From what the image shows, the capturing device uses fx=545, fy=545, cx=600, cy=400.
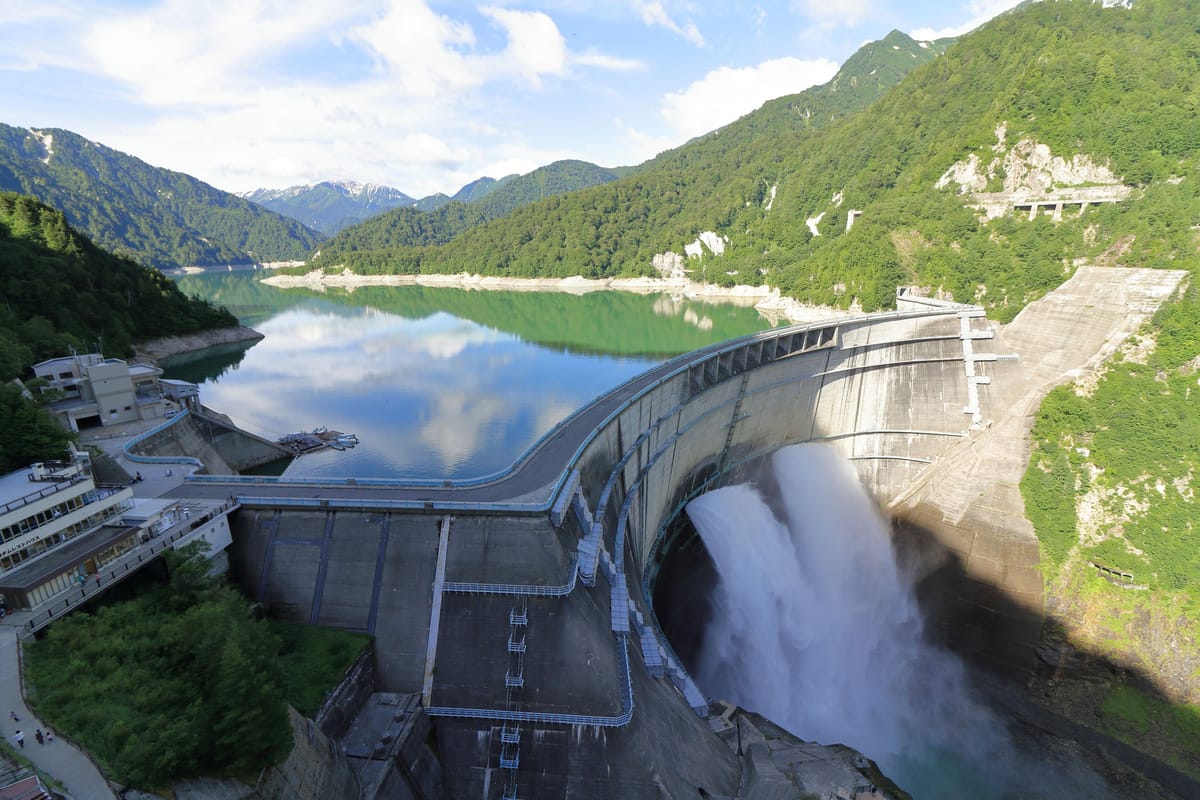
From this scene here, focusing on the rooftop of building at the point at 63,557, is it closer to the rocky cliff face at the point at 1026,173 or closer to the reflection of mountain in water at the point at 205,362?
the reflection of mountain in water at the point at 205,362

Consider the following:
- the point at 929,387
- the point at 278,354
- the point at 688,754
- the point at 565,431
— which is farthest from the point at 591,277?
the point at 688,754

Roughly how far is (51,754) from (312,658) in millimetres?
5114

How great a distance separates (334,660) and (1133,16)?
312 ft

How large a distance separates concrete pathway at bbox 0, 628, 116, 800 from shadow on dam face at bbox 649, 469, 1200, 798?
18.5 metres

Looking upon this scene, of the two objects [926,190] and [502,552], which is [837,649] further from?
[926,190]

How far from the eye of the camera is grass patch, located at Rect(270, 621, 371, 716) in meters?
11.8

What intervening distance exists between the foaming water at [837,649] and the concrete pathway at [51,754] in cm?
1884

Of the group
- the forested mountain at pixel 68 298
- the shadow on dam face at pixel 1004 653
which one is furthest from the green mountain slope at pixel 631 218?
the shadow on dam face at pixel 1004 653

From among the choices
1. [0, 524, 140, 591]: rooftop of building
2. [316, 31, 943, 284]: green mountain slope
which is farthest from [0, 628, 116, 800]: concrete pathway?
[316, 31, 943, 284]: green mountain slope

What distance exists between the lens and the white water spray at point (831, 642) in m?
21.4

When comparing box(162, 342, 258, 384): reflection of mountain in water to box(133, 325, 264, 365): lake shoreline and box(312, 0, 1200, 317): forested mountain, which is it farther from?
box(312, 0, 1200, 317): forested mountain

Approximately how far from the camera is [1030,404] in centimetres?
3170

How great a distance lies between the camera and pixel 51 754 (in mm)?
8070

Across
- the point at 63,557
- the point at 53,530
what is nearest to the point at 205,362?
the point at 53,530
